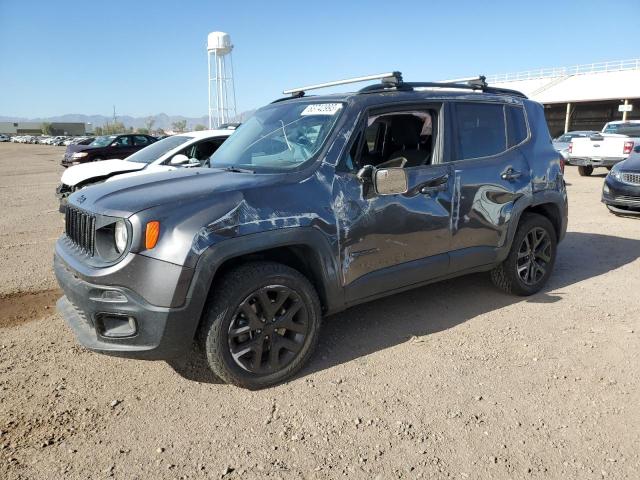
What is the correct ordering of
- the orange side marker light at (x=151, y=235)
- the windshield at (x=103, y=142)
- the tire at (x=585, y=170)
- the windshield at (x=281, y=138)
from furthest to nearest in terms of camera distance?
the windshield at (x=103, y=142) < the tire at (x=585, y=170) < the windshield at (x=281, y=138) < the orange side marker light at (x=151, y=235)

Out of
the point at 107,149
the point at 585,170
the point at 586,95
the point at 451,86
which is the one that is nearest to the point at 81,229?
the point at 451,86

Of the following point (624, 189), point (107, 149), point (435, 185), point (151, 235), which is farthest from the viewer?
point (107, 149)

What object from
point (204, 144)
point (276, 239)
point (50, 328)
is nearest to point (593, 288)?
point (276, 239)

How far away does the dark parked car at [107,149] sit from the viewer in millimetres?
15945

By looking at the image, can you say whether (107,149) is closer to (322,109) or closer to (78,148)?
(78,148)

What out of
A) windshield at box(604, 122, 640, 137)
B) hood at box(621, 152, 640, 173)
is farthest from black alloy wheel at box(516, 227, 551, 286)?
windshield at box(604, 122, 640, 137)

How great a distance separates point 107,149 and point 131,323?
15167 millimetres

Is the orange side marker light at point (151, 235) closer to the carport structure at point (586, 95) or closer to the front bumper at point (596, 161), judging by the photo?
the front bumper at point (596, 161)

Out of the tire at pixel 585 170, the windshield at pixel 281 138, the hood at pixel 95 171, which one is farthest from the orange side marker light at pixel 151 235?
the tire at pixel 585 170

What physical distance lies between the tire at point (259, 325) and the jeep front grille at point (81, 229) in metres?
0.85

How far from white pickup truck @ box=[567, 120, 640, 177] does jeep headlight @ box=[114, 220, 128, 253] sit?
16126 mm

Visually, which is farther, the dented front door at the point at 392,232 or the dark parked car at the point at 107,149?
the dark parked car at the point at 107,149

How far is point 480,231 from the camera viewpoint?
4344 mm

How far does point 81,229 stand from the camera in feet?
10.8
